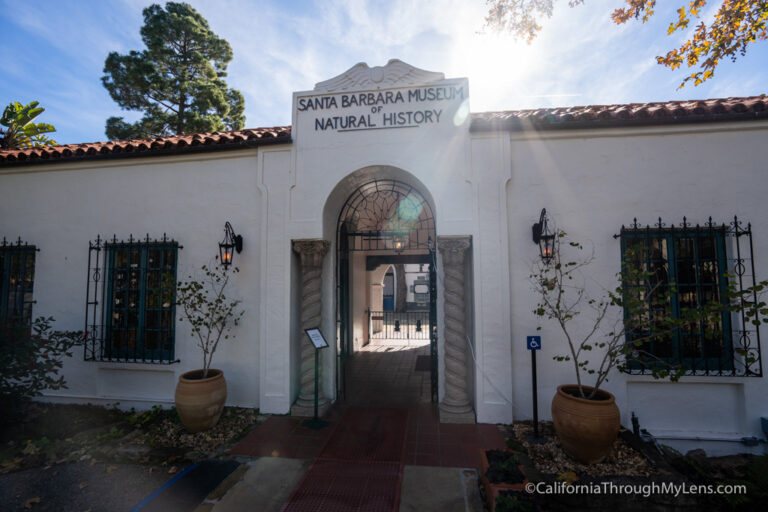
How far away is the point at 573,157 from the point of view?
5059 millimetres

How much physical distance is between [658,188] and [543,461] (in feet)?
13.2

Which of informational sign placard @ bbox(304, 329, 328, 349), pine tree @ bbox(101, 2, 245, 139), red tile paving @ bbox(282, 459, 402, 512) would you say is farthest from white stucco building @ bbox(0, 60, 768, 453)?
pine tree @ bbox(101, 2, 245, 139)

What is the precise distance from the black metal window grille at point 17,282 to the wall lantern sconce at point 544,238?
8453 millimetres

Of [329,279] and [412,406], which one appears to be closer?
[412,406]

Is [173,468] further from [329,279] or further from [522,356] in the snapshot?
[522,356]

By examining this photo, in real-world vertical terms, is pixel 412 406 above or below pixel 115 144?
below

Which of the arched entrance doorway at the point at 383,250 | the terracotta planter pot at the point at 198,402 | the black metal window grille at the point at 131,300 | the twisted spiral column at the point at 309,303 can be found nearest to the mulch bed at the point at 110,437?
the terracotta planter pot at the point at 198,402

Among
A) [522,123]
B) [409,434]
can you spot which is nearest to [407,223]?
[522,123]

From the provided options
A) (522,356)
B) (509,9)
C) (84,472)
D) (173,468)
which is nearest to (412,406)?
(522,356)

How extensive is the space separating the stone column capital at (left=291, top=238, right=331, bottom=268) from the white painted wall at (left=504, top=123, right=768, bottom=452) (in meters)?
2.85

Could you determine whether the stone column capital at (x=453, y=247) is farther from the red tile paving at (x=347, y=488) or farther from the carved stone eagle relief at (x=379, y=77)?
the red tile paving at (x=347, y=488)

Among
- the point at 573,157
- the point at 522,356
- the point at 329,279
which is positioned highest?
the point at 573,157

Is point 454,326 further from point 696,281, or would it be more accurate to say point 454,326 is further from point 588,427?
point 696,281

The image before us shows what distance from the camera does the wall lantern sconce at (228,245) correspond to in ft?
17.5
